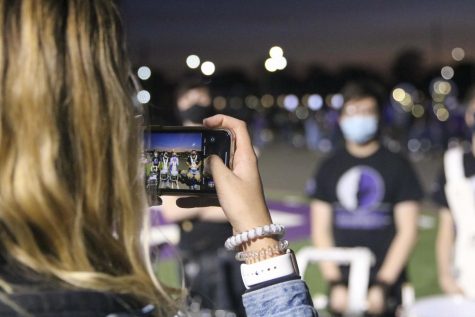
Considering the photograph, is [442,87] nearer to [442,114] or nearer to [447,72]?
[447,72]

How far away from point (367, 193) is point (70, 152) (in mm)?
4615

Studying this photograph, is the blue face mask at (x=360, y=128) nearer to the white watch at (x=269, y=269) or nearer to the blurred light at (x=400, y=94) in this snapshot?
the white watch at (x=269, y=269)

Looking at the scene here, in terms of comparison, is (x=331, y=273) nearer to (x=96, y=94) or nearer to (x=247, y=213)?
(x=247, y=213)

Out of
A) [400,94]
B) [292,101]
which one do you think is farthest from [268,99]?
[400,94]

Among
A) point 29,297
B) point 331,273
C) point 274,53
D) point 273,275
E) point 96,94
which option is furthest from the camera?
point 274,53

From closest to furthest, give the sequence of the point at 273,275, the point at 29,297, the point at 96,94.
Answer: the point at 29,297
the point at 96,94
the point at 273,275

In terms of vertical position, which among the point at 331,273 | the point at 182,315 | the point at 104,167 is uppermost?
the point at 104,167

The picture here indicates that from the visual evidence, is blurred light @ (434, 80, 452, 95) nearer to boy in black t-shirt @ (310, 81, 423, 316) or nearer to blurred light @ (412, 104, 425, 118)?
blurred light @ (412, 104, 425, 118)

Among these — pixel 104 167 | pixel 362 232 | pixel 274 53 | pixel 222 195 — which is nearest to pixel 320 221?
pixel 362 232

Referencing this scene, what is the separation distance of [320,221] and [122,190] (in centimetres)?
458

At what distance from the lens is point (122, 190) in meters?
1.26

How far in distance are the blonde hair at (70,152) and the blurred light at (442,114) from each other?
34029 millimetres

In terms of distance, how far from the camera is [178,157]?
1.72m

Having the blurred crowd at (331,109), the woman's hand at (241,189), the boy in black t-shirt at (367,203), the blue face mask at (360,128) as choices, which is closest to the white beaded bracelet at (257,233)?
the woman's hand at (241,189)
